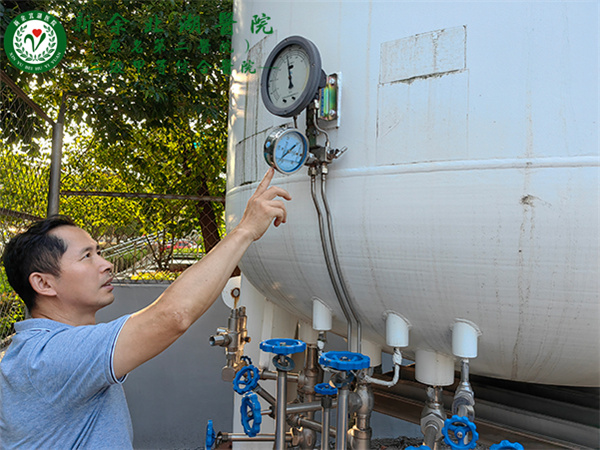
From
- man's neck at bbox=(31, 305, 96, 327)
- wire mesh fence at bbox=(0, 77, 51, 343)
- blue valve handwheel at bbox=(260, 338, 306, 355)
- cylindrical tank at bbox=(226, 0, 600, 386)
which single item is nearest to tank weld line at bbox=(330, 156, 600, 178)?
cylindrical tank at bbox=(226, 0, 600, 386)

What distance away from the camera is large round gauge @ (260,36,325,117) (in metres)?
1.13

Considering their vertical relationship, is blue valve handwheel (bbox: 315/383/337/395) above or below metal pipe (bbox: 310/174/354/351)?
below

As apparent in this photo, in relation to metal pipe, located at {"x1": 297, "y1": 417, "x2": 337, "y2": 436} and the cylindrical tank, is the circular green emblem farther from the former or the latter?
metal pipe, located at {"x1": 297, "y1": 417, "x2": 337, "y2": 436}

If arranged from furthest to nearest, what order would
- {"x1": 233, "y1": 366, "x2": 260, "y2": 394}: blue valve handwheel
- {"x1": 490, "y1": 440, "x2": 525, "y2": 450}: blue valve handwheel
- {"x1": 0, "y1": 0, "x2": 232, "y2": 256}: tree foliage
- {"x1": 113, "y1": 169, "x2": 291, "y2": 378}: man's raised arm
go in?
1. {"x1": 0, "y1": 0, "x2": 232, "y2": 256}: tree foliage
2. {"x1": 233, "y1": 366, "x2": 260, "y2": 394}: blue valve handwheel
3. {"x1": 490, "y1": 440, "x2": 525, "y2": 450}: blue valve handwheel
4. {"x1": 113, "y1": 169, "x2": 291, "y2": 378}: man's raised arm

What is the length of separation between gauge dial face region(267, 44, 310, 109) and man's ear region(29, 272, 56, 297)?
27.8 inches

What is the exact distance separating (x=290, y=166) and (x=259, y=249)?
0.38 meters

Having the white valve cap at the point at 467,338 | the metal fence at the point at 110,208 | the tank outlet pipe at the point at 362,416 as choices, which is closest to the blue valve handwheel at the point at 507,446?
the white valve cap at the point at 467,338

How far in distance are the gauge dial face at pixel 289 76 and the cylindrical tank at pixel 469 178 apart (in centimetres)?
8

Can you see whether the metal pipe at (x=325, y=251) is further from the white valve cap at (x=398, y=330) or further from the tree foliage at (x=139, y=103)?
the tree foliage at (x=139, y=103)

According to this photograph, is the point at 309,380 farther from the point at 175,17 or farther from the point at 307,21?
the point at 175,17

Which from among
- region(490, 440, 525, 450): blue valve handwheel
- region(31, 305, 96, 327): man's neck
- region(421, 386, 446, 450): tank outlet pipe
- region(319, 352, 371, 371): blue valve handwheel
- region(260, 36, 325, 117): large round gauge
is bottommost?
region(421, 386, 446, 450): tank outlet pipe

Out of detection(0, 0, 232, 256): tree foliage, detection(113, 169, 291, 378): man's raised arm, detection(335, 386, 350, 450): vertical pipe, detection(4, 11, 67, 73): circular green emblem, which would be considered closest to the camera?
detection(113, 169, 291, 378): man's raised arm

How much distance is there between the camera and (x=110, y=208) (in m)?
4.47

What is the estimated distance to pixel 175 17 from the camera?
3420 millimetres
